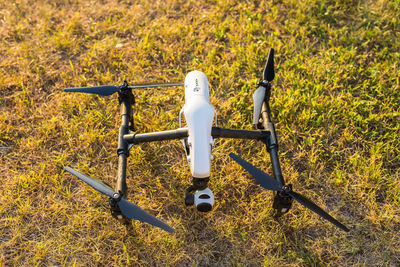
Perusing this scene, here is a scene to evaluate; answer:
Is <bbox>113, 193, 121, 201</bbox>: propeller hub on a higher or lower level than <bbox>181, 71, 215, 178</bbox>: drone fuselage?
lower

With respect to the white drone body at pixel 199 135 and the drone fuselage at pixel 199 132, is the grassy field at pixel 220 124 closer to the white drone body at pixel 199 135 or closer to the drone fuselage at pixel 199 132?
the white drone body at pixel 199 135

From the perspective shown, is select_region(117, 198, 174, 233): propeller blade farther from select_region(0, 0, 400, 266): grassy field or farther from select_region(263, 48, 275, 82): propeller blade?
select_region(263, 48, 275, 82): propeller blade

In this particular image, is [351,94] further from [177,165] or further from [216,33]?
[177,165]

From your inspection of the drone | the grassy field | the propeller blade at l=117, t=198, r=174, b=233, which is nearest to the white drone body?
the drone

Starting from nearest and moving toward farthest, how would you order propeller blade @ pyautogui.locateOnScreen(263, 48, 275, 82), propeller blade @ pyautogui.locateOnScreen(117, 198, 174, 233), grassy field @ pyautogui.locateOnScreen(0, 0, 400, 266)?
propeller blade @ pyautogui.locateOnScreen(117, 198, 174, 233) → grassy field @ pyautogui.locateOnScreen(0, 0, 400, 266) → propeller blade @ pyautogui.locateOnScreen(263, 48, 275, 82)

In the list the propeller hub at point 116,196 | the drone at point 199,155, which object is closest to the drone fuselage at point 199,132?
the drone at point 199,155

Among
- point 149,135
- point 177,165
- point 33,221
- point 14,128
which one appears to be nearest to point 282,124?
point 177,165

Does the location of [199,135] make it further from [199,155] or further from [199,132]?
[199,155]

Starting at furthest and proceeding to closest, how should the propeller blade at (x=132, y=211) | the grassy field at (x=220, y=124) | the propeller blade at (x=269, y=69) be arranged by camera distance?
the propeller blade at (x=269, y=69) → the grassy field at (x=220, y=124) → the propeller blade at (x=132, y=211)
